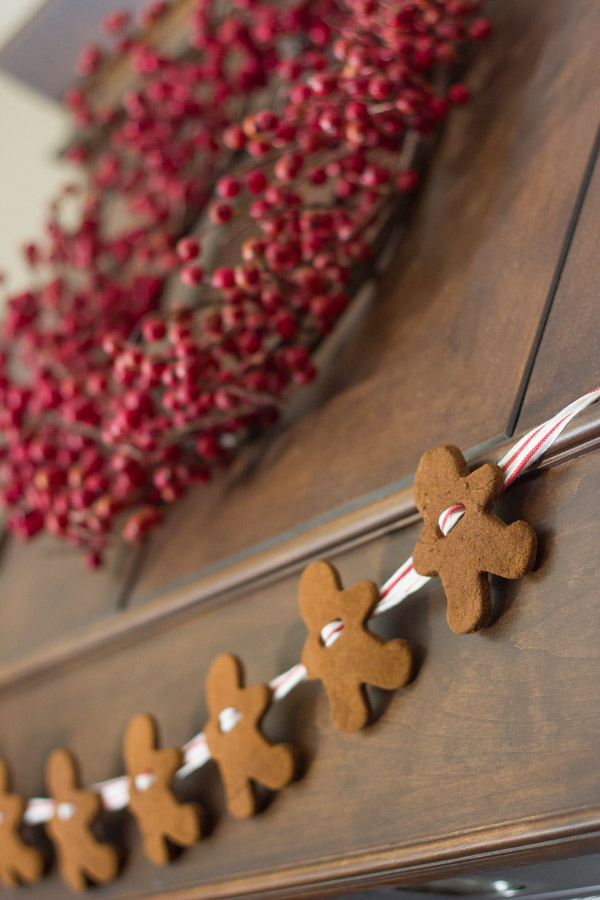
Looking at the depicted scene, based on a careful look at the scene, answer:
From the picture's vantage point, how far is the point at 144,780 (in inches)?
26.4

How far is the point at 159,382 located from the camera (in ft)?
2.35

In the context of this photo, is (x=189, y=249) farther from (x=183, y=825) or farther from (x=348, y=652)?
(x=183, y=825)

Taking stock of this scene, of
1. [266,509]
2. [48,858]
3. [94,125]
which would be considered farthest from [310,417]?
[94,125]

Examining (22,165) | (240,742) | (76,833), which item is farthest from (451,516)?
(22,165)

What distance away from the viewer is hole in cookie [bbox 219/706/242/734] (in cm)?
61

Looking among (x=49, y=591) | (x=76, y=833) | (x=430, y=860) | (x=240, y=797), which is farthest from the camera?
(x=49, y=591)

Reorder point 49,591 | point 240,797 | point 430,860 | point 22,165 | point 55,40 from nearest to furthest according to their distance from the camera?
point 430,860 < point 240,797 < point 49,591 < point 55,40 < point 22,165

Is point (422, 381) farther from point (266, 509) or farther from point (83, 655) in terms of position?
point (83, 655)

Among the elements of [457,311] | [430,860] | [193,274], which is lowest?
[430,860]

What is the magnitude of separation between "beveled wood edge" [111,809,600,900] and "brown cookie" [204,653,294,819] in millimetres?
54

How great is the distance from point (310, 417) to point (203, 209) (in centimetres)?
40

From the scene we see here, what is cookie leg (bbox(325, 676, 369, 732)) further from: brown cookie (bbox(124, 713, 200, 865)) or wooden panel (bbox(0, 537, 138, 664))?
wooden panel (bbox(0, 537, 138, 664))

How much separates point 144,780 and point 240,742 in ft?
0.42

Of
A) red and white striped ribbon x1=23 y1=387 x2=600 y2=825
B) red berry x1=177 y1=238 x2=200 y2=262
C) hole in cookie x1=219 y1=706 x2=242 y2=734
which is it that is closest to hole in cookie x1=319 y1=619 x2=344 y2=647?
red and white striped ribbon x1=23 y1=387 x2=600 y2=825
